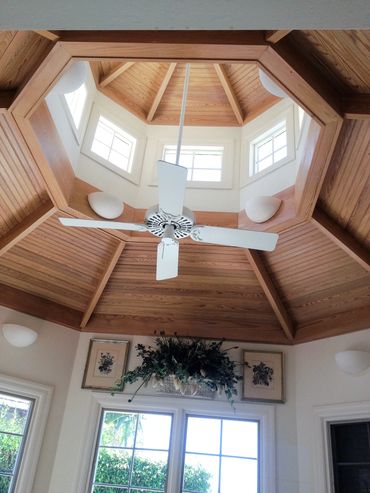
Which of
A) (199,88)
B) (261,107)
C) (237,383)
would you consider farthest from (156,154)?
(237,383)

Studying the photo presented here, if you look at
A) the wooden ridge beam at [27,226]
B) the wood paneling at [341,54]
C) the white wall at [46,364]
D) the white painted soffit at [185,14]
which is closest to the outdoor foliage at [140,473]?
the white wall at [46,364]

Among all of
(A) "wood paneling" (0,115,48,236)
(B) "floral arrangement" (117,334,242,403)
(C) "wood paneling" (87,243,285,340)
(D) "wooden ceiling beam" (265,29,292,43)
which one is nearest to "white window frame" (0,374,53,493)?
(B) "floral arrangement" (117,334,242,403)

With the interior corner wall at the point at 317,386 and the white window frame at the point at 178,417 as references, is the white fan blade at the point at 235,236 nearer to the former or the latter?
the interior corner wall at the point at 317,386

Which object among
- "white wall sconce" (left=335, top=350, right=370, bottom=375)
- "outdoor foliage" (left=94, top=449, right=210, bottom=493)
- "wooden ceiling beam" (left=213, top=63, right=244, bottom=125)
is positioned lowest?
"outdoor foliage" (left=94, top=449, right=210, bottom=493)

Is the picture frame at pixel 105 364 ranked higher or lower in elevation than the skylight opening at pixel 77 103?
lower

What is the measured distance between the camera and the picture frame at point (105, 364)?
15.0ft

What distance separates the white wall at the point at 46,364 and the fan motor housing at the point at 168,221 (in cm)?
217

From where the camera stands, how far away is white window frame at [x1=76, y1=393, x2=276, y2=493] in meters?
4.15

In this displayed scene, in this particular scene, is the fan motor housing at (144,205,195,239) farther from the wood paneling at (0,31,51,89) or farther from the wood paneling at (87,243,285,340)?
the wood paneling at (87,243,285,340)

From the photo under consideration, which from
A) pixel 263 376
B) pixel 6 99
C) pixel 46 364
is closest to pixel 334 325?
pixel 263 376

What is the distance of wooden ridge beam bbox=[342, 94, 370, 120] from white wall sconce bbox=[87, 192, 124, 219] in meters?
1.92

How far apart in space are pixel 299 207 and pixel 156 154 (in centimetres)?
173

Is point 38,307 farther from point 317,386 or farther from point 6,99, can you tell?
point 317,386

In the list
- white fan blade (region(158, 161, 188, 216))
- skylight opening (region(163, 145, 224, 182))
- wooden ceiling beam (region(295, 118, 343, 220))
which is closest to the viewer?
white fan blade (region(158, 161, 188, 216))
